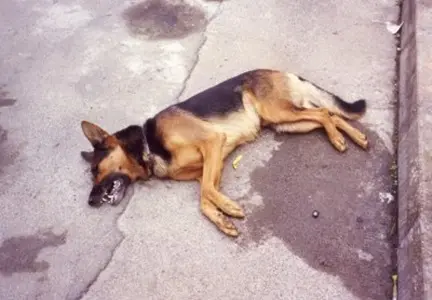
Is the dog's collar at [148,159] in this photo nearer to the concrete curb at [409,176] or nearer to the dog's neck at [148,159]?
the dog's neck at [148,159]

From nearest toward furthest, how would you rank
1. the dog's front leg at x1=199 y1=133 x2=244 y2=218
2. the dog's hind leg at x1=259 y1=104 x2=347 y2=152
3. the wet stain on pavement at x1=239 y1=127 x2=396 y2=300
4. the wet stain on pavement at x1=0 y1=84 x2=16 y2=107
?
the wet stain on pavement at x1=239 y1=127 x2=396 y2=300, the dog's front leg at x1=199 y1=133 x2=244 y2=218, the dog's hind leg at x1=259 y1=104 x2=347 y2=152, the wet stain on pavement at x1=0 y1=84 x2=16 y2=107

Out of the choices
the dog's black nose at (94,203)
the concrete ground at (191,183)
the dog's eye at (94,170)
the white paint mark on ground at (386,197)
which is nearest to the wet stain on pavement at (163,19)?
the concrete ground at (191,183)

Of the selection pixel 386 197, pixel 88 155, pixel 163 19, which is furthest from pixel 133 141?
pixel 163 19

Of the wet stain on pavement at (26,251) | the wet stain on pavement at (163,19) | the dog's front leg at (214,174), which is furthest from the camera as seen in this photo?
the wet stain on pavement at (163,19)

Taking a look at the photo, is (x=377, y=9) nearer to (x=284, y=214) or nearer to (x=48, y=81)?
(x=284, y=214)

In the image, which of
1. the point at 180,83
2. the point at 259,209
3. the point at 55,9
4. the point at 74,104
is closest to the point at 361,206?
the point at 259,209

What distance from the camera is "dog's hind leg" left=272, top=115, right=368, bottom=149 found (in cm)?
393

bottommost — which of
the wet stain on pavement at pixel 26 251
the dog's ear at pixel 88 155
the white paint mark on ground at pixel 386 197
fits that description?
the wet stain on pavement at pixel 26 251

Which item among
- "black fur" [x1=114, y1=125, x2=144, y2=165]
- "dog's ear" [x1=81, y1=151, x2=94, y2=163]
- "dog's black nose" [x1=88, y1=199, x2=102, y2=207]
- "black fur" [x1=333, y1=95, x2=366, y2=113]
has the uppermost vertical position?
"black fur" [x1=333, y1=95, x2=366, y2=113]

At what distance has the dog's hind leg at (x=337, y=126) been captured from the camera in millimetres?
3934

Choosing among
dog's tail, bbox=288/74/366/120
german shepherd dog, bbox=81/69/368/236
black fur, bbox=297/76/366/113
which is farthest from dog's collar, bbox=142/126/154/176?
black fur, bbox=297/76/366/113

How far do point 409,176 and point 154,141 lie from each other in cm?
194

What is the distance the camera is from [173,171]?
390 cm

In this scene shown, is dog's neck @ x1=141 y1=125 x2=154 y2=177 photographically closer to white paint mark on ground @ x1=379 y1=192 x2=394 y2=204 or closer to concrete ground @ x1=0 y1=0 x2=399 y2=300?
concrete ground @ x1=0 y1=0 x2=399 y2=300
